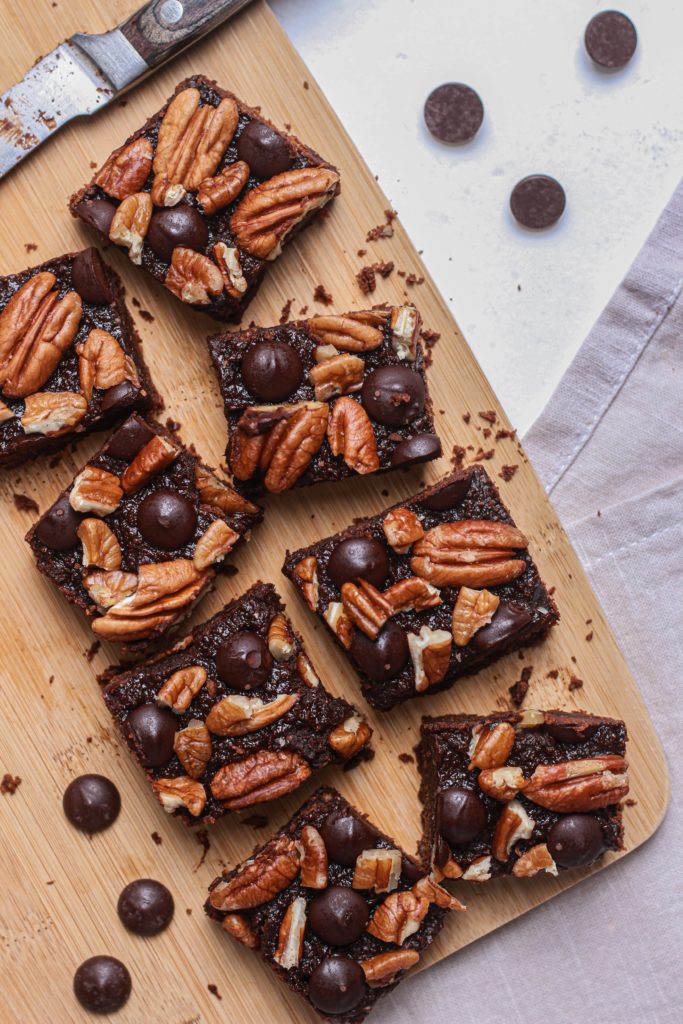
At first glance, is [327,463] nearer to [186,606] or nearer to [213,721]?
[186,606]

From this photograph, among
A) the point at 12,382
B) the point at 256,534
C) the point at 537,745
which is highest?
the point at 12,382

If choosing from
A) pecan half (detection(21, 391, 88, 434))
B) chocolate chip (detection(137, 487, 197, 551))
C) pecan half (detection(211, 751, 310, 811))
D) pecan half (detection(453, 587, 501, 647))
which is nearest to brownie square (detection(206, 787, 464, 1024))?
pecan half (detection(211, 751, 310, 811))

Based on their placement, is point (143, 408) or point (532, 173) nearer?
point (143, 408)

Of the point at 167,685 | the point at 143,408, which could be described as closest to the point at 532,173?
the point at 143,408

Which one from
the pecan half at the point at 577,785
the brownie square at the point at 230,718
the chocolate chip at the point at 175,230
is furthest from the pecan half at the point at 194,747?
the chocolate chip at the point at 175,230

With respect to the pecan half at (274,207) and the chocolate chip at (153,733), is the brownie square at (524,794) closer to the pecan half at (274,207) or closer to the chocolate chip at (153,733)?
the chocolate chip at (153,733)

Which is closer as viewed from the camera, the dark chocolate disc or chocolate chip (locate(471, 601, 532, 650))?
chocolate chip (locate(471, 601, 532, 650))

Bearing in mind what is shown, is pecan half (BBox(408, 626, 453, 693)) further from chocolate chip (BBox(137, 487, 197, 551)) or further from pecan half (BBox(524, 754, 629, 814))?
chocolate chip (BBox(137, 487, 197, 551))
